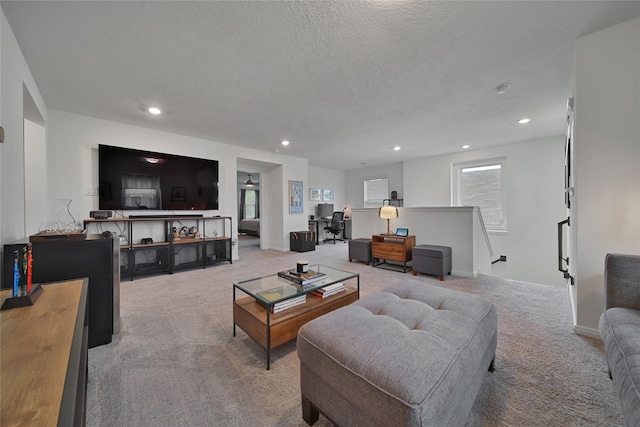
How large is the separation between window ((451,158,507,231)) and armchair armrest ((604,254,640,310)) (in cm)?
438

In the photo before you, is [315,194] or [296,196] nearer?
[296,196]

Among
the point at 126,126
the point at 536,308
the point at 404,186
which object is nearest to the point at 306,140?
the point at 126,126

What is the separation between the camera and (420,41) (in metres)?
2.04

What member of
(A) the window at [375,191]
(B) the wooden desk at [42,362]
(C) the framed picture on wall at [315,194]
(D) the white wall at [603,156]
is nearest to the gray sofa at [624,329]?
(D) the white wall at [603,156]

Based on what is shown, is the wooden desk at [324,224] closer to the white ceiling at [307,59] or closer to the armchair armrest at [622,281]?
the white ceiling at [307,59]

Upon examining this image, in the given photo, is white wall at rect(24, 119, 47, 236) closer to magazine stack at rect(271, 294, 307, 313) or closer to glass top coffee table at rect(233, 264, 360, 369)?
glass top coffee table at rect(233, 264, 360, 369)

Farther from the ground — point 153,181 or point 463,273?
point 153,181

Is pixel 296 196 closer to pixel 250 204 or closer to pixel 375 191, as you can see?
pixel 375 191

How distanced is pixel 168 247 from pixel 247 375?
3215 mm

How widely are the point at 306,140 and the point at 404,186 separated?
3438 millimetres

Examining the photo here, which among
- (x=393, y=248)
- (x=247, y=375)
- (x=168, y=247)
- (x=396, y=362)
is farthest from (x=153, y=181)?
(x=396, y=362)

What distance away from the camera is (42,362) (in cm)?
65

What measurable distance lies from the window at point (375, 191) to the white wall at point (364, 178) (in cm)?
13

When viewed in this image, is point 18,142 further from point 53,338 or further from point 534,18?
point 534,18
